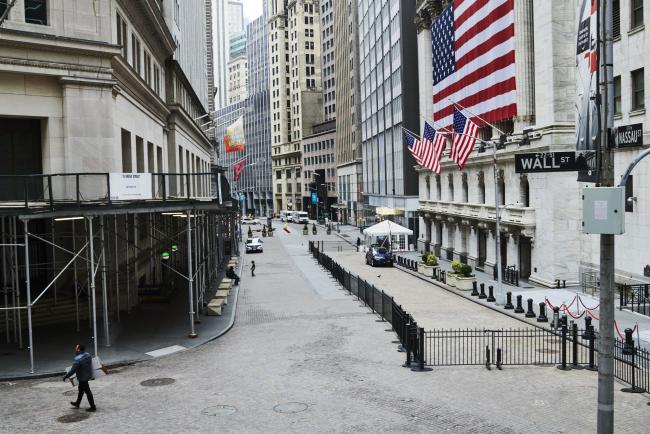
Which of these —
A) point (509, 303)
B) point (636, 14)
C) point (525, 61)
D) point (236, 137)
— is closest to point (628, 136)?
point (509, 303)

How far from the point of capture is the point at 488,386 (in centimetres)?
1722

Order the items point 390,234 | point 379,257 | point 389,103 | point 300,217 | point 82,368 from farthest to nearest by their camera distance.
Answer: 1. point 300,217
2. point 389,103
3. point 390,234
4. point 379,257
5. point 82,368

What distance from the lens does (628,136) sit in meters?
11.2

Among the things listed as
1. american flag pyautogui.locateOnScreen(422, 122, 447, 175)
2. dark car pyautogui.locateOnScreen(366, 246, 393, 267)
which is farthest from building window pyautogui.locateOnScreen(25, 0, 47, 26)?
dark car pyautogui.locateOnScreen(366, 246, 393, 267)

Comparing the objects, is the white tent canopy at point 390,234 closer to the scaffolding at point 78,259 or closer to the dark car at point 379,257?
the dark car at point 379,257

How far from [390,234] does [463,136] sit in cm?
1932

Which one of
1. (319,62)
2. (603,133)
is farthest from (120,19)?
(319,62)

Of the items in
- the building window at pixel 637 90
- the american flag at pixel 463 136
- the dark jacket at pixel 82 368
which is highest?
the building window at pixel 637 90

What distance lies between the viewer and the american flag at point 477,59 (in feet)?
129

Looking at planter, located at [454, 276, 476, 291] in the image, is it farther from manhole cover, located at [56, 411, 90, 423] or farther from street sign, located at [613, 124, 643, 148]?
street sign, located at [613, 124, 643, 148]

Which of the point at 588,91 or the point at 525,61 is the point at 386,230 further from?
the point at 588,91

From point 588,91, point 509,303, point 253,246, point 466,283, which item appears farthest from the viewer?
point 253,246

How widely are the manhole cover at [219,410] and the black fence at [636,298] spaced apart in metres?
18.5

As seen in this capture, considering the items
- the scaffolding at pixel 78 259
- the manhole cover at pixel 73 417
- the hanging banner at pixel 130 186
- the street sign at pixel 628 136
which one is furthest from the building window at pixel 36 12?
the street sign at pixel 628 136
